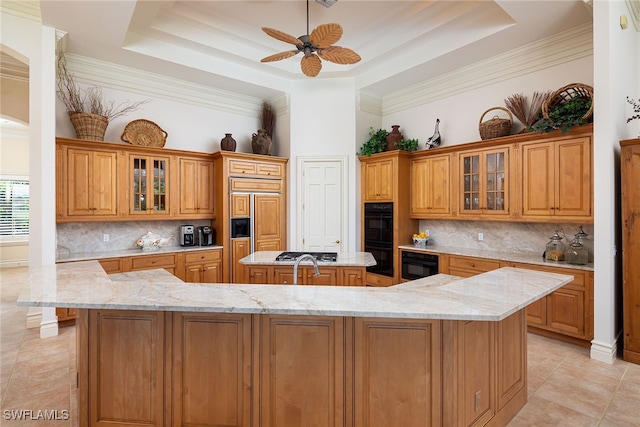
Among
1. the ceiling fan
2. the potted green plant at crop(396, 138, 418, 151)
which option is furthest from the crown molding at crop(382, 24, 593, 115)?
the ceiling fan

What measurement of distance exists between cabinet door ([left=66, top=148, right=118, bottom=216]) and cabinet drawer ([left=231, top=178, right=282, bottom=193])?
164cm

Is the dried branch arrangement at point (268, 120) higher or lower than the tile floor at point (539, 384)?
higher

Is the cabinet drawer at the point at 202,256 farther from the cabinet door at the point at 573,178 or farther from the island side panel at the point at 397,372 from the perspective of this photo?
the cabinet door at the point at 573,178

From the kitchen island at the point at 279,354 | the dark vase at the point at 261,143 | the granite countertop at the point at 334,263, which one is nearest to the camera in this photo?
the kitchen island at the point at 279,354

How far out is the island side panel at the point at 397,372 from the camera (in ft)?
5.81

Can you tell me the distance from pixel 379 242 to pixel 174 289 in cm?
397

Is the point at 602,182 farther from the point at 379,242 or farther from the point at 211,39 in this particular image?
the point at 211,39

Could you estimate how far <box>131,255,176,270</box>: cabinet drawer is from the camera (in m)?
4.48

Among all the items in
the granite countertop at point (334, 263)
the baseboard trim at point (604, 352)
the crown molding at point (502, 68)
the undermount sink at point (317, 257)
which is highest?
the crown molding at point (502, 68)

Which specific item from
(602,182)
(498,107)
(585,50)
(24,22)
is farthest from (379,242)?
(24,22)

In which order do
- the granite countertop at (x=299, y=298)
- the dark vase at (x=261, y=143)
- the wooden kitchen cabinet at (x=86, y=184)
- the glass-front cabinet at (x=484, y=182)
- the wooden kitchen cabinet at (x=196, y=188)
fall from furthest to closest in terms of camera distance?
the dark vase at (x=261, y=143) → the wooden kitchen cabinet at (x=196, y=188) → the glass-front cabinet at (x=484, y=182) → the wooden kitchen cabinet at (x=86, y=184) → the granite countertop at (x=299, y=298)

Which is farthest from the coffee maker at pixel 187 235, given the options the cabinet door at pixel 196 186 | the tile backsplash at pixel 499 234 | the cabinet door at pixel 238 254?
the tile backsplash at pixel 499 234

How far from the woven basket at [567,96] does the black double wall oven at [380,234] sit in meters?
2.34

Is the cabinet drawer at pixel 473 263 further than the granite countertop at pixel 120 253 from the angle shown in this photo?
No
